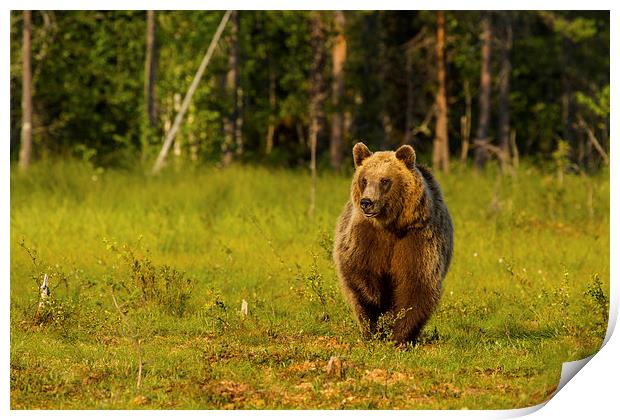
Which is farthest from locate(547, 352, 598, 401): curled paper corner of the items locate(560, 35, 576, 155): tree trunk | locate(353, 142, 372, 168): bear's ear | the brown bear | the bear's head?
locate(560, 35, 576, 155): tree trunk

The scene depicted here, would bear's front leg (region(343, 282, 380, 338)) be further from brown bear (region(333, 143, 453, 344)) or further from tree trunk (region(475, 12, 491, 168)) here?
tree trunk (region(475, 12, 491, 168))

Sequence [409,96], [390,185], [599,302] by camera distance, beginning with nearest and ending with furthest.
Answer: [390,185], [599,302], [409,96]

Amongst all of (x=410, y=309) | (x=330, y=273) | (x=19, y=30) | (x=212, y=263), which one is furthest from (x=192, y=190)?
(x=410, y=309)

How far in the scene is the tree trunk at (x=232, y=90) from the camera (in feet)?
50.3

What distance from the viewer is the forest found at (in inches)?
226

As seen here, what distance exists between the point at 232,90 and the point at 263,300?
8.39 m

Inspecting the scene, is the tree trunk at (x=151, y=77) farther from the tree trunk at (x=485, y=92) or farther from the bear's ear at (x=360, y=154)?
the bear's ear at (x=360, y=154)

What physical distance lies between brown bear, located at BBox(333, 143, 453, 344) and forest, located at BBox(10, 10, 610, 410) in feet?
0.49

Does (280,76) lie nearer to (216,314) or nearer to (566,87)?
(566,87)

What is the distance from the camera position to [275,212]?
11.3 metres

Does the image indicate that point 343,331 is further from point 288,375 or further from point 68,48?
point 68,48

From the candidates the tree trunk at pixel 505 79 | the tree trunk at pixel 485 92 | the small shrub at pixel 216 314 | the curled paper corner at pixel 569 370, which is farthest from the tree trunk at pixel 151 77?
the curled paper corner at pixel 569 370

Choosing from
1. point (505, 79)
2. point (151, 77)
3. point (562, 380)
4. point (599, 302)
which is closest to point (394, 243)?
point (562, 380)

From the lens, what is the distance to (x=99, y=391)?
17.6 ft
